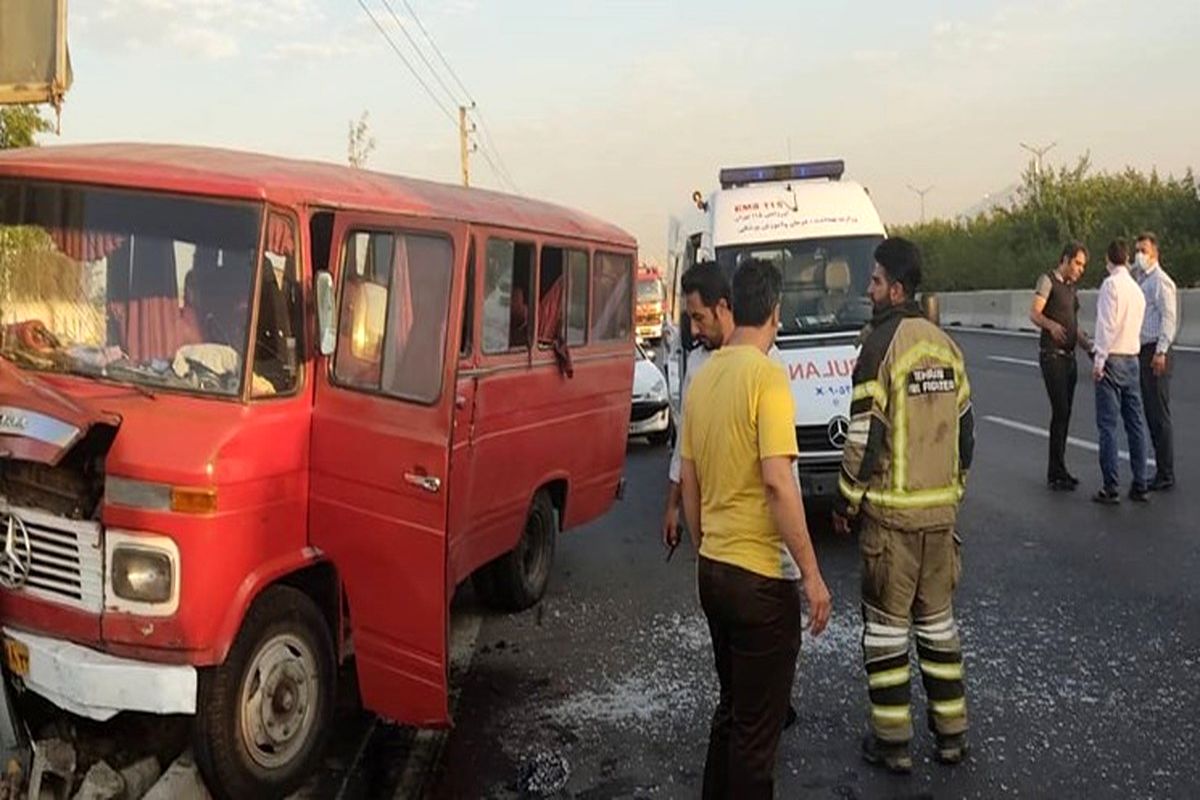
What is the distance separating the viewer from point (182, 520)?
12.7 feet

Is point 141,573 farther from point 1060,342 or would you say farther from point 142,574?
point 1060,342

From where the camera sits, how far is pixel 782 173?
37.8ft

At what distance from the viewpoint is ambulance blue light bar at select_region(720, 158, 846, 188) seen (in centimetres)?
1150

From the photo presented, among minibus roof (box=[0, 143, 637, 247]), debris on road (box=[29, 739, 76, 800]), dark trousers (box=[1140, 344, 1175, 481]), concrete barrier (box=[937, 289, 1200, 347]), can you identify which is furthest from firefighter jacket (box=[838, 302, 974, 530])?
concrete barrier (box=[937, 289, 1200, 347])

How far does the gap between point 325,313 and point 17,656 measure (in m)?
1.62

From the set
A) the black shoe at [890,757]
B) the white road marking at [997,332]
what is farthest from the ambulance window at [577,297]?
the white road marking at [997,332]

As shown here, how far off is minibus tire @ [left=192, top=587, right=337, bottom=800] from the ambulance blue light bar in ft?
26.1

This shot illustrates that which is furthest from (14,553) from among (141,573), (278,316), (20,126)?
(20,126)

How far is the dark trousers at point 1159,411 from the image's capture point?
9289mm

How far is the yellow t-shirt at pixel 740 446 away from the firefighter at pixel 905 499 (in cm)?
101

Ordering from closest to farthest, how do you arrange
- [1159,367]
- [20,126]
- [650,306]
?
1. [1159,367]
2. [20,126]
3. [650,306]

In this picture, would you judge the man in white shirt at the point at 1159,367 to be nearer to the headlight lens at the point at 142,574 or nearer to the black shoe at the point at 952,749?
the black shoe at the point at 952,749

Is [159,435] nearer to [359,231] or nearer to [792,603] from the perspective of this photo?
[359,231]

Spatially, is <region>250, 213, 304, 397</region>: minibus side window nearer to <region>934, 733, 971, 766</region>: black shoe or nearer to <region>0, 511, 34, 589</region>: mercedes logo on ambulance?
<region>0, 511, 34, 589</region>: mercedes logo on ambulance
